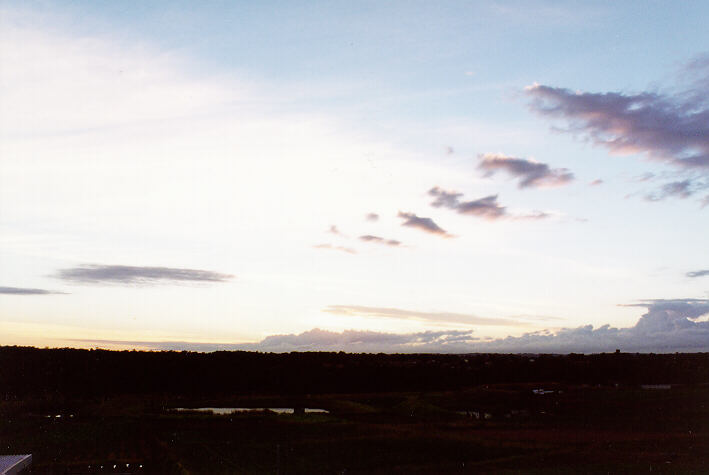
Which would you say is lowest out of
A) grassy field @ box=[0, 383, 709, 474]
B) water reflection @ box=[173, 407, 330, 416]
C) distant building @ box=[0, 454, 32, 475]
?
water reflection @ box=[173, 407, 330, 416]

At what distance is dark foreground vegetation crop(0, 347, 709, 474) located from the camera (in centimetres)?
6669

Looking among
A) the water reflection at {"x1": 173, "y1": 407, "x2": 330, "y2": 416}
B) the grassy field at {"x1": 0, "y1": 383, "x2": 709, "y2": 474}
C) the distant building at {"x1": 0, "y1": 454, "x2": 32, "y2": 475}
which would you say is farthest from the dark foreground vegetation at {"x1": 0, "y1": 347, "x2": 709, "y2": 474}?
the distant building at {"x1": 0, "y1": 454, "x2": 32, "y2": 475}

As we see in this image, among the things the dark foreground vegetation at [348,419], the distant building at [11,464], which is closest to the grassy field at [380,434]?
the dark foreground vegetation at [348,419]

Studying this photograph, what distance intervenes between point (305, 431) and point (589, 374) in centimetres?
12150

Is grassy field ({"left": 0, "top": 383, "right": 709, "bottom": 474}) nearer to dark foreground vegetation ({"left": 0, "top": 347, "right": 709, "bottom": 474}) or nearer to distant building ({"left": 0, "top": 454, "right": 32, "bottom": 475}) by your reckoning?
dark foreground vegetation ({"left": 0, "top": 347, "right": 709, "bottom": 474})

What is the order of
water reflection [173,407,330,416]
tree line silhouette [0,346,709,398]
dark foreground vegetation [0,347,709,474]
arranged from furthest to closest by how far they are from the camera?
1. tree line silhouette [0,346,709,398]
2. water reflection [173,407,330,416]
3. dark foreground vegetation [0,347,709,474]

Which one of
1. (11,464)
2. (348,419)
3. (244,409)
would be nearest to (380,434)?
(348,419)

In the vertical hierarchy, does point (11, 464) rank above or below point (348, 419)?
above

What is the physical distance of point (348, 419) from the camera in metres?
104

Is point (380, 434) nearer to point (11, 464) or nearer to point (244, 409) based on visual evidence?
point (244, 409)

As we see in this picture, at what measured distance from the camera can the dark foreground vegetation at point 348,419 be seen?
219 ft

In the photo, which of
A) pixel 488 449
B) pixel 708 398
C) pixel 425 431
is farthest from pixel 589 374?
pixel 488 449

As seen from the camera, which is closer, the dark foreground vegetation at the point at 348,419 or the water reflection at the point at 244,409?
the dark foreground vegetation at the point at 348,419

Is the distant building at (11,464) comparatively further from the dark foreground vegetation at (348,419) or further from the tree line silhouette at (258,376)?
the tree line silhouette at (258,376)
